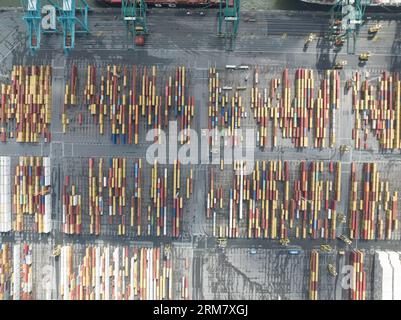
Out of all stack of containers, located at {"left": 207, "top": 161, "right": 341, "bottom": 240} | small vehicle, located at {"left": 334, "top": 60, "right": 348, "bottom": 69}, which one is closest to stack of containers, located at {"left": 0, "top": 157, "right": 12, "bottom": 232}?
stack of containers, located at {"left": 207, "top": 161, "right": 341, "bottom": 240}

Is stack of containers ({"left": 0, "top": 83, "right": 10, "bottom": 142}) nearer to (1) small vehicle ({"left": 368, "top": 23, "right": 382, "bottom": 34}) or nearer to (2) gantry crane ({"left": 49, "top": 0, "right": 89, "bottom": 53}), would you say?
(2) gantry crane ({"left": 49, "top": 0, "right": 89, "bottom": 53})

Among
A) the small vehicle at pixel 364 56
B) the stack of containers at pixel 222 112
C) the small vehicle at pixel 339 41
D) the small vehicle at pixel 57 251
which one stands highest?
the small vehicle at pixel 339 41

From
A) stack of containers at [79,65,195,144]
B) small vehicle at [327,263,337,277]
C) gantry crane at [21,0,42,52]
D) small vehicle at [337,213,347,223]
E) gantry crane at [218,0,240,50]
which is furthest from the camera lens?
small vehicle at [327,263,337,277]

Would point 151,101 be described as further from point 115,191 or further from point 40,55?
point 40,55

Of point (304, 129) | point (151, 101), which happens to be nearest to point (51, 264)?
point (151, 101)

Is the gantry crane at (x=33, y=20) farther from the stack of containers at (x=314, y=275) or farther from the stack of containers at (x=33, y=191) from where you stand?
the stack of containers at (x=314, y=275)

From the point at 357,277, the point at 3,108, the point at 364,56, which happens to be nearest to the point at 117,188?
the point at 3,108

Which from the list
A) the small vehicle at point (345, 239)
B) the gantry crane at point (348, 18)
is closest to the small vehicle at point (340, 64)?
the gantry crane at point (348, 18)
